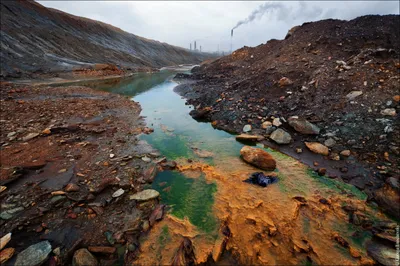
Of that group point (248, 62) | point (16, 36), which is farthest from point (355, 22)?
point (16, 36)

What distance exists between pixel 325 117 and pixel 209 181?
5.25 m

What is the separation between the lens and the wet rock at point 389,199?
3498 mm

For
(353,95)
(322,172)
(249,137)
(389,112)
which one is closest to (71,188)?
(249,137)

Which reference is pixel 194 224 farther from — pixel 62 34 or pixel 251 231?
pixel 62 34

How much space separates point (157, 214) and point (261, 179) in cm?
260

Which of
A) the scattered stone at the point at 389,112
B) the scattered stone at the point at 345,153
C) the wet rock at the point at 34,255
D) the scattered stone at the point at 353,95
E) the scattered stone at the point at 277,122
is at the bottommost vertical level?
the wet rock at the point at 34,255

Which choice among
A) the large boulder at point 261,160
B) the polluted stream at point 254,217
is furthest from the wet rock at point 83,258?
the large boulder at point 261,160

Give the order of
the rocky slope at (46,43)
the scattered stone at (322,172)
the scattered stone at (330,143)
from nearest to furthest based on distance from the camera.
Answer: the scattered stone at (322,172)
the scattered stone at (330,143)
the rocky slope at (46,43)

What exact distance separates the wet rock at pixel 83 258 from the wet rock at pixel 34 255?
0.41 m

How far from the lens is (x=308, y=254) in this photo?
2846 mm

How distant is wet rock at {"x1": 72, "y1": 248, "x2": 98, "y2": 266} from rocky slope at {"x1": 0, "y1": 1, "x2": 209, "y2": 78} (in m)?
22.1

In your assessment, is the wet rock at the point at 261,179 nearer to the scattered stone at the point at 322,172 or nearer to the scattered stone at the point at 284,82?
the scattered stone at the point at 322,172

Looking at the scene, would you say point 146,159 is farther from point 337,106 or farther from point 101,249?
point 337,106

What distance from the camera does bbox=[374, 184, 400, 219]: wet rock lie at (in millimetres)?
3498
